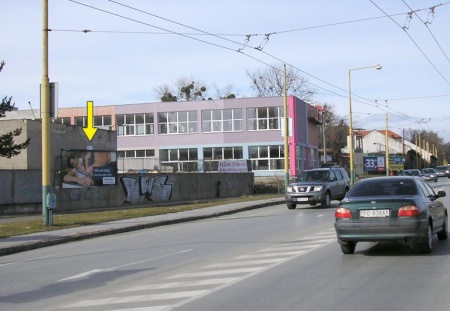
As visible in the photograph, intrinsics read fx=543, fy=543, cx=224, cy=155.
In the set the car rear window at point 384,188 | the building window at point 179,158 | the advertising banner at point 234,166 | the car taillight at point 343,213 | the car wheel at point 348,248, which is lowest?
the car wheel at point 348,248

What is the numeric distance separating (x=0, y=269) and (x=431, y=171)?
183 feet

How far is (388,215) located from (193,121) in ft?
158

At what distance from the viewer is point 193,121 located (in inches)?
2270

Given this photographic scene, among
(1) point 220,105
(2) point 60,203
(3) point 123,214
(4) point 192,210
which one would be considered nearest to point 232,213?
(4) point 192,210

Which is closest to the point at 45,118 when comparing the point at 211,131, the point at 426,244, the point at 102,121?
the point at 426,244

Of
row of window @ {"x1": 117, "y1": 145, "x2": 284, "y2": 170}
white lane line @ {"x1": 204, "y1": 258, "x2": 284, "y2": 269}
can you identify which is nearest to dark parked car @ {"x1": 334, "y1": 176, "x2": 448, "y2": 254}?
white lane line @ {"x1": 204, "y1": 258, "x2": 284, "y2": 269}

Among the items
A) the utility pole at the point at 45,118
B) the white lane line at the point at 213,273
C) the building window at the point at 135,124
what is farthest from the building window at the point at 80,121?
the white lane line at the point at 213,273

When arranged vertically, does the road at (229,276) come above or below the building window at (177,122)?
below

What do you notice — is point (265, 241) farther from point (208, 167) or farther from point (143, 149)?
point (143, 149)

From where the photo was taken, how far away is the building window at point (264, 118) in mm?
54781

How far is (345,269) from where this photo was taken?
9469 millimetres

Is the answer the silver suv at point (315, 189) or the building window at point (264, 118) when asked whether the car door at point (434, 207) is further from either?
the building window at point (264, 118)

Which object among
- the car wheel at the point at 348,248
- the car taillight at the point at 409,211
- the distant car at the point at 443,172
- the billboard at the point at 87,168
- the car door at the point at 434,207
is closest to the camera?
the car taillight at the point at 409,211

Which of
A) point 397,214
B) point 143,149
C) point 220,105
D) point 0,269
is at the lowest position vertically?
point 0,269
